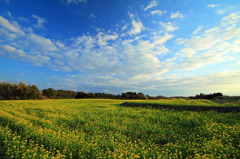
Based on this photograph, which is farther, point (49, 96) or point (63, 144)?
point (49, 96)

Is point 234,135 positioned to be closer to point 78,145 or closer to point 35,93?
point 78,145

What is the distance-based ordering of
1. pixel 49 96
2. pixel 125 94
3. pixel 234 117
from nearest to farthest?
pixel 234 117 < pixel 49 96 < pixel 125 94

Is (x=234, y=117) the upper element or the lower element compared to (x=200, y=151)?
upper

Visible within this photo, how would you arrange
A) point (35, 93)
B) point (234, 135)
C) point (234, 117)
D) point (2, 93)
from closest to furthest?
point (234, 135)
point (234, 117)
point (2, 93)
point (35, 93)

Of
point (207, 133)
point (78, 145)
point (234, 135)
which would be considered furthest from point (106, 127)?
point (234, 135)

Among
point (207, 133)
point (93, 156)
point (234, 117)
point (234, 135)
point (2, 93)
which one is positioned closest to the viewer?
point (93, 156)

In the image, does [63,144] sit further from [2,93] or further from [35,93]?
[2,93]

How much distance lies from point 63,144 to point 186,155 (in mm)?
5008

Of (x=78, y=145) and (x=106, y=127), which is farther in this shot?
(x=106, y=127)

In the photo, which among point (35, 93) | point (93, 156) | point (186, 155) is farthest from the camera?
point (35, 93)

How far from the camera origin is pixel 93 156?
4.15 m

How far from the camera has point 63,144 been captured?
5.06 m

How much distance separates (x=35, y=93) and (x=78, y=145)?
126 feet

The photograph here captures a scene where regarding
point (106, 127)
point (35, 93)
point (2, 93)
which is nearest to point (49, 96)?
point (35, 93)
